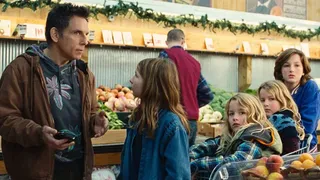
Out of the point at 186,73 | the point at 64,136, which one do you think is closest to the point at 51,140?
the point at 64,136

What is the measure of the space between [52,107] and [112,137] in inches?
53.6

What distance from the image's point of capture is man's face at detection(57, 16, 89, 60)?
2.34m

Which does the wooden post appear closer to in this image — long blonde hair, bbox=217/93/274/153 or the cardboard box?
the cardboard box

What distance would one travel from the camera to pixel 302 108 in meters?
3.44

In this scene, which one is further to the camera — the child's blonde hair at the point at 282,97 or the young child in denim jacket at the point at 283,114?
the child's blonde hair at the point at 282,97

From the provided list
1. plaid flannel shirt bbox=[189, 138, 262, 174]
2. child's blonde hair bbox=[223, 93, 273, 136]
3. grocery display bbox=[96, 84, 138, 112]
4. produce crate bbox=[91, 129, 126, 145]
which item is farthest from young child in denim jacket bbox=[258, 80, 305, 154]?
grocery display bbox=[96, 84, 138, 112]

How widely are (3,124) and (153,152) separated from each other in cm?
67

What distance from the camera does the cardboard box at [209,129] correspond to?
4.44m

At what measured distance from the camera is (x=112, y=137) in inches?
142

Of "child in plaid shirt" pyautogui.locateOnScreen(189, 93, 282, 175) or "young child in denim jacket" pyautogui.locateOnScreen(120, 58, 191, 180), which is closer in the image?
"young child in denim jacket" pyautogui.locateOnScreen(120, 58, 191, 180)

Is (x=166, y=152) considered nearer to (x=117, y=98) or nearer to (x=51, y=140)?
(x=51, y=140)

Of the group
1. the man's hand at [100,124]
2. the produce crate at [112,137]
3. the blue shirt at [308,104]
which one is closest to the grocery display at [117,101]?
the produce crate at [112,137]

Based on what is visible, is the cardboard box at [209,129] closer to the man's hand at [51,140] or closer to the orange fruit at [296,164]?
the orange fruit at [296,164]

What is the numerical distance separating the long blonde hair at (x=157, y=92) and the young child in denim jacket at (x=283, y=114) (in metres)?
0.82
